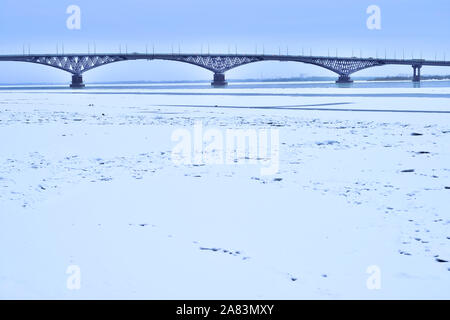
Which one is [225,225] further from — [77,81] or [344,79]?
[344,79]

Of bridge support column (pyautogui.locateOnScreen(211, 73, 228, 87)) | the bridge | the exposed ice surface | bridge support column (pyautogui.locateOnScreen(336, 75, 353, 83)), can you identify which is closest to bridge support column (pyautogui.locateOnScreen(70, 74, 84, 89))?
the bridge

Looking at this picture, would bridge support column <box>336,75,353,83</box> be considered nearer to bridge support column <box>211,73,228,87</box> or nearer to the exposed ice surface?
bridge support column <box>211,73,228,87</box>

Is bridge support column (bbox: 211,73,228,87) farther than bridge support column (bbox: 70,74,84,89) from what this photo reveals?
Yes

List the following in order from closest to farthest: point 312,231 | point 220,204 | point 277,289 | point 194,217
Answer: point 277,289
point 312,231
point 194,217
point 220,204

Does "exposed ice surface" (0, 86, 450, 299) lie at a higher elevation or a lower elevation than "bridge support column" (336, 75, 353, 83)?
lower

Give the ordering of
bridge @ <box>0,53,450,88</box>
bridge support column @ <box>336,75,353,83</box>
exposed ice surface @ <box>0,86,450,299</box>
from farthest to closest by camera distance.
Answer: bridge support column @ <box>336,75,353,83</box>
bridge @ <box>0,53,450,88</box>
exposed ice surface @ <box>0,86,450,299</box>
